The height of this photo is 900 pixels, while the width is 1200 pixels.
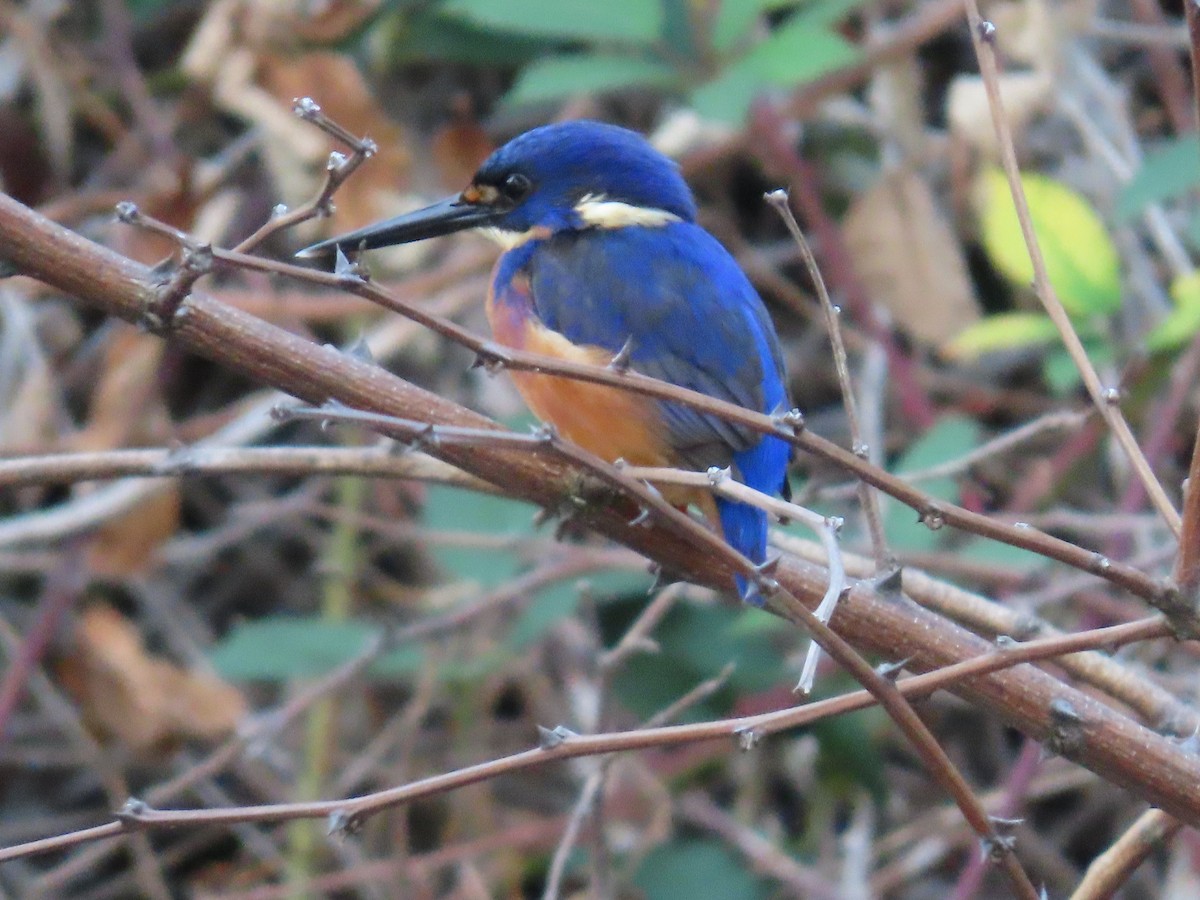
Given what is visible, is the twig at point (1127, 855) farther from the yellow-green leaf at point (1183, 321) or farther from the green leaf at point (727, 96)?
the green leaf at point (727, 96)

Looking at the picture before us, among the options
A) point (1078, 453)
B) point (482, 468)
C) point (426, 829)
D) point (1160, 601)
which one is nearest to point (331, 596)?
point (426, 829)

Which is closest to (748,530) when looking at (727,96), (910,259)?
(727,96)

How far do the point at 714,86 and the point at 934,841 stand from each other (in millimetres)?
1375

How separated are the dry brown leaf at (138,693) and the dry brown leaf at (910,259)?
59.6 inches

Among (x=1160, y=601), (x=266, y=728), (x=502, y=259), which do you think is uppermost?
(x=502, y=259)

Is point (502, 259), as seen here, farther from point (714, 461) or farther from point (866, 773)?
point (866, 773)

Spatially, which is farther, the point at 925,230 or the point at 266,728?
the point at 925,230

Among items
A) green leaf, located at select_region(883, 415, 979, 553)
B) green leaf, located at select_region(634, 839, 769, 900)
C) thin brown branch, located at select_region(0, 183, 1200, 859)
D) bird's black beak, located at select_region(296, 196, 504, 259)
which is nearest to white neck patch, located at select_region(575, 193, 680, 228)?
bird's black beak, located at select_region(296, 196, 504, 259)

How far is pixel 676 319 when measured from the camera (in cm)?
192

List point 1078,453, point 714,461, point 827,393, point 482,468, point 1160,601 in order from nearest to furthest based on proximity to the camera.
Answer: point 1160,601 < point 482,468 < point 714,461 < point 1078,453 < point 827,393

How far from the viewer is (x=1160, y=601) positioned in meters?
1.08

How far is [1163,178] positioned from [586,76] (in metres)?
0.95

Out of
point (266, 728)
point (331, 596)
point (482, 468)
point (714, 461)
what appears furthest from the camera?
point (331, 596)

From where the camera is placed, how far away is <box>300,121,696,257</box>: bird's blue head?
2.13 metres
